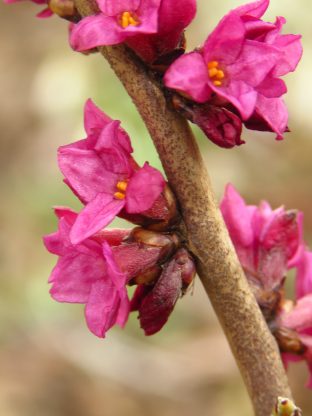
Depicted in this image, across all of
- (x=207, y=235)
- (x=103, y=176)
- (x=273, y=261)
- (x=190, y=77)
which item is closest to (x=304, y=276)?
(x=273, y=261)

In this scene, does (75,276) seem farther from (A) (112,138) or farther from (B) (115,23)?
(B) (115,23)

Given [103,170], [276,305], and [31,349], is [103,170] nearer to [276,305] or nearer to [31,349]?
[276,305]

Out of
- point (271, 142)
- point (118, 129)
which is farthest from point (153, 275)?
point (271, 142)

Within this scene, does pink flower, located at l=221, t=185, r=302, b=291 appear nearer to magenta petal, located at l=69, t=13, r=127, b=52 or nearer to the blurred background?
magenta petal, located at l=69, t=13, r=127, b=52

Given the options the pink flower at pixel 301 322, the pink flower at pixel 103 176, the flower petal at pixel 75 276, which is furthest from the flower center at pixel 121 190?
the pink flower at pixel 301 322

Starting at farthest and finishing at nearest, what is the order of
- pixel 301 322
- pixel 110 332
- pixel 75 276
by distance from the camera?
pixel 110 332
pixel 301 322
pixel 75 276

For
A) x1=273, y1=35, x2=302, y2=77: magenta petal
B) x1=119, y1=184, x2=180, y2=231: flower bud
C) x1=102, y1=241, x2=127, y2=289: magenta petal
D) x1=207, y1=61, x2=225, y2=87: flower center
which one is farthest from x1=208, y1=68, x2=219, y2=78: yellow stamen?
x1=102, y1=241, x2=127, y2=289: magenta petal
